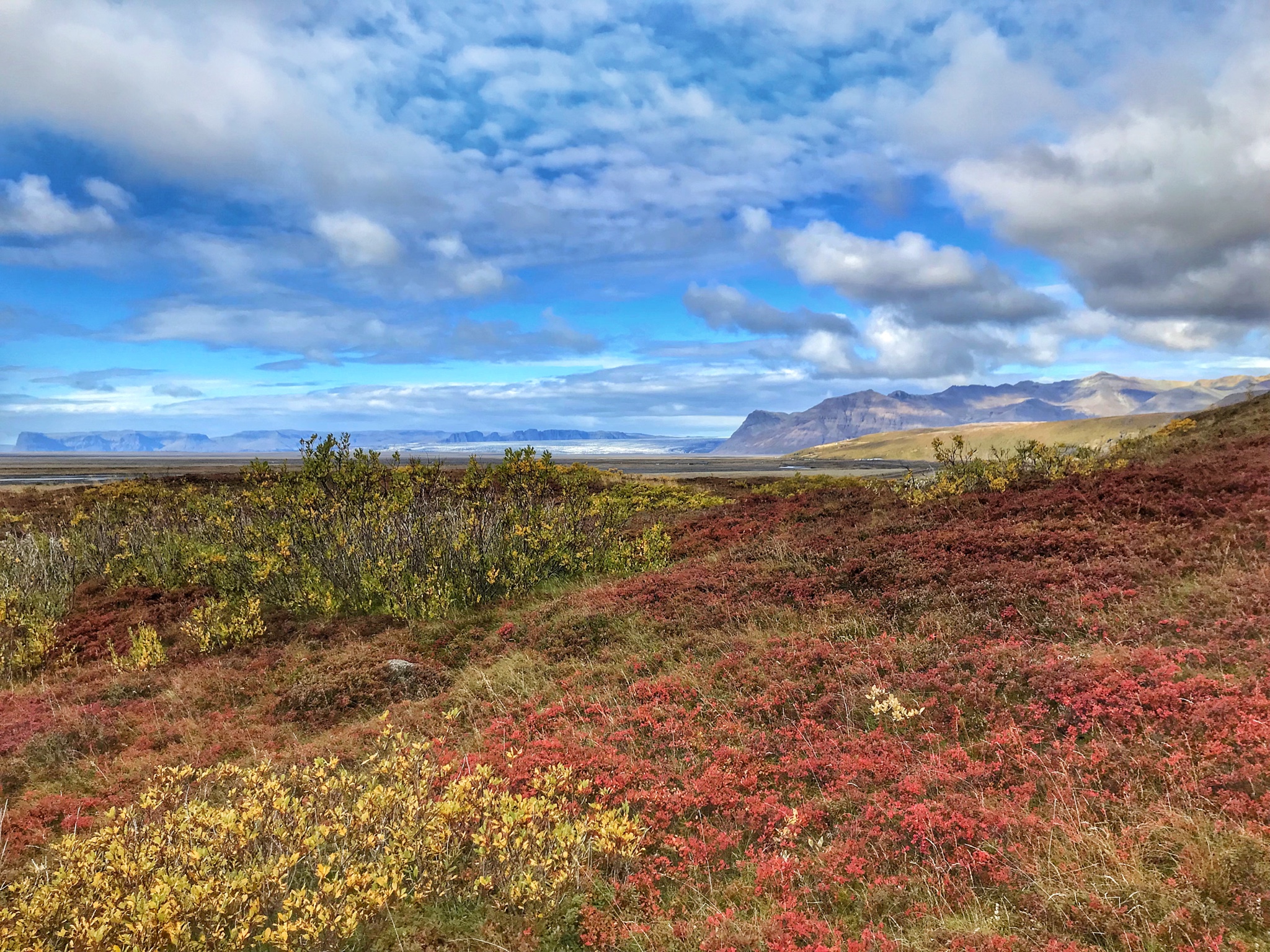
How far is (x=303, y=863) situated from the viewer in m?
5.80

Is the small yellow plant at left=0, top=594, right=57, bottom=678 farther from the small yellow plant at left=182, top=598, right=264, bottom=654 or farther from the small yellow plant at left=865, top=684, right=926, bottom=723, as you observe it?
the small yellow plant at left=865, top=684, right=926, bottom=723

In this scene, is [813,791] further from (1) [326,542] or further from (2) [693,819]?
(1) [326,542]

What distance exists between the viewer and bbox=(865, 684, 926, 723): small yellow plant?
7218 mm

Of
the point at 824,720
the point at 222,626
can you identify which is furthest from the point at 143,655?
the point at 824,720

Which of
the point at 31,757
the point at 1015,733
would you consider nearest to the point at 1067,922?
the point at 1015,733

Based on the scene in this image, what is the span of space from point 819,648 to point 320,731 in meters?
7.80

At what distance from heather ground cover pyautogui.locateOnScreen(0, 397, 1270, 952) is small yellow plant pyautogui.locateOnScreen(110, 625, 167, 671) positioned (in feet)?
1.06

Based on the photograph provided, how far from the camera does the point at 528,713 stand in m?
9.54

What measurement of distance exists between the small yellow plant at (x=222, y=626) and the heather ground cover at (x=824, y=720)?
1.11ft

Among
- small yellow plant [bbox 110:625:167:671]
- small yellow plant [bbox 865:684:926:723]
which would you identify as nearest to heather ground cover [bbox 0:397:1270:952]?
small yellow plant [bbox 865:684:926:723]

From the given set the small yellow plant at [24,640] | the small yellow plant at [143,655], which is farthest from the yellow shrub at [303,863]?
the small yellow plant at [24,640]

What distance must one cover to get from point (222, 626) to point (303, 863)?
9810mm

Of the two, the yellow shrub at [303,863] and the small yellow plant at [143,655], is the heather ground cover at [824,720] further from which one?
the small yellow plant at [143,655]

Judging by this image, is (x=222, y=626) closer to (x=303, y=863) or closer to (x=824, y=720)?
(x=303, y=863)
